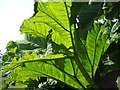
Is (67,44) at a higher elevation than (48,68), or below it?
higher

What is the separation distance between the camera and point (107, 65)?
1713mm

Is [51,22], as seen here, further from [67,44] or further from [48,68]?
[48,68]

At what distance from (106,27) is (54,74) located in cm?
51

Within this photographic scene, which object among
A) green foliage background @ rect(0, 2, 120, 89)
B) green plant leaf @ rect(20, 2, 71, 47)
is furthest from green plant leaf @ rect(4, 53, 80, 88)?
green plant leaf @ rect(20, 2, 71, 47)

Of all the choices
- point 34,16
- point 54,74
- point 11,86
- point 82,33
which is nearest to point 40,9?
point 34,16

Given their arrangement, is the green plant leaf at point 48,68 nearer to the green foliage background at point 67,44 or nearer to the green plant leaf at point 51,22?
the green foliage background at point 67,44

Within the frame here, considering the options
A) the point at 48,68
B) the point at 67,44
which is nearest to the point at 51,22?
the point at 67,44

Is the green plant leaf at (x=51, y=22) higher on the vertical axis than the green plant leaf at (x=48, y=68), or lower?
higher

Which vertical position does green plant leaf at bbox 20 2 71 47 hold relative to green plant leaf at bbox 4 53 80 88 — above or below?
Result: above

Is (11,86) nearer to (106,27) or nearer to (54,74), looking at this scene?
(54,74)

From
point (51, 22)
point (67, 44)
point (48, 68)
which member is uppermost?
point (51, 22)

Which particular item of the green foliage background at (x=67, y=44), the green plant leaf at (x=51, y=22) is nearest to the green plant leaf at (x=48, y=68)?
the green foliage background at (x=67, y=44)

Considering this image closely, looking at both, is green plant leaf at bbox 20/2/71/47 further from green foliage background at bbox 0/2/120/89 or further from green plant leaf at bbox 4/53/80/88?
green plant leaf at bbox 4/53/80/88

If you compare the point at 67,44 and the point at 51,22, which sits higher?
the point at 51,22
